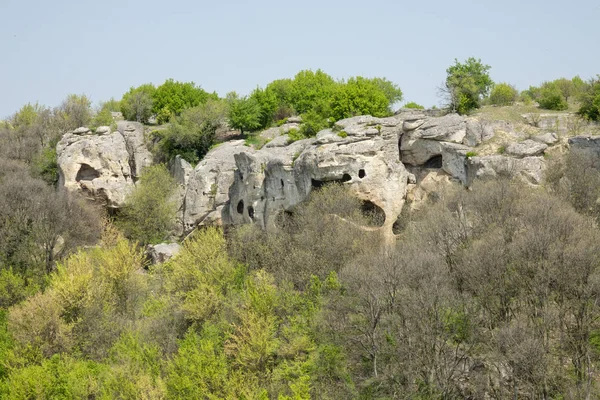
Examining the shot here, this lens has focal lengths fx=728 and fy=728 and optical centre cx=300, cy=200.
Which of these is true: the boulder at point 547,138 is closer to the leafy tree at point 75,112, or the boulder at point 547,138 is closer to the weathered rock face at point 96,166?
the weathered rock face at point 96,166

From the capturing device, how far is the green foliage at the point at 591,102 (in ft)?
140

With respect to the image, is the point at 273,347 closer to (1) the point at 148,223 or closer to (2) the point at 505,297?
(2) the point at 505,297

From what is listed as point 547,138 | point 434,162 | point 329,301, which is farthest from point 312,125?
point 329,301

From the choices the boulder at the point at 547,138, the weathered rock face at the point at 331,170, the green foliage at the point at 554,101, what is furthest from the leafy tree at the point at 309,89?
the boulder at the point at 547,138

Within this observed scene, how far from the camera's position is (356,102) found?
52.9m

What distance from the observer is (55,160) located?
58.0m

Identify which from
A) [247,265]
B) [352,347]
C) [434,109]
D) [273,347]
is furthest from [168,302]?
[434,109]

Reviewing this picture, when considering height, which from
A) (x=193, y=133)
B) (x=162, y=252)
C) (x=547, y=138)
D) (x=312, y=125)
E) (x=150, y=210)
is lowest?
(x=162, y=252)

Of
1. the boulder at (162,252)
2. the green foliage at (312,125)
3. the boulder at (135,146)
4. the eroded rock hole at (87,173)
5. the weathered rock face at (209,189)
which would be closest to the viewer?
the boulder at (162,252)

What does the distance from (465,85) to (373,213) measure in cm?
1306

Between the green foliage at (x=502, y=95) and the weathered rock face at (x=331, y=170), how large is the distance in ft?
35.3

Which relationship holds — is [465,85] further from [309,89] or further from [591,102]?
[309,89]

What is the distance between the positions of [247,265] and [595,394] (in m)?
18.6

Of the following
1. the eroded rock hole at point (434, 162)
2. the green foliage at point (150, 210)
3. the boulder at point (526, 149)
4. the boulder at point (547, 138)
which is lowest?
the green foliage at point (150, 210)
